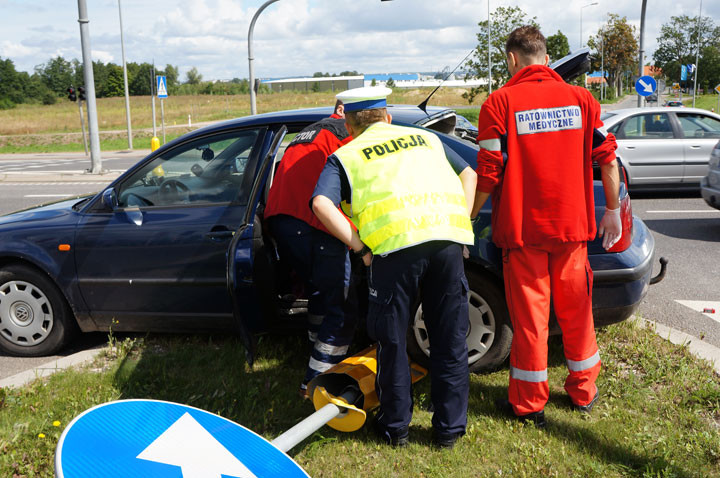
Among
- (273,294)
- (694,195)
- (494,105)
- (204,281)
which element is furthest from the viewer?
(694,195)

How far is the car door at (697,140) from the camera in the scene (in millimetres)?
10656

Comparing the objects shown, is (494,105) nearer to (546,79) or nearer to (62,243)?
(546,79)

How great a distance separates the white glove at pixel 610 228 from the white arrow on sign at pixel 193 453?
248 centimetres

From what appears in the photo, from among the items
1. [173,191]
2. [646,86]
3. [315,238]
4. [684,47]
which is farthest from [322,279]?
[684,47]

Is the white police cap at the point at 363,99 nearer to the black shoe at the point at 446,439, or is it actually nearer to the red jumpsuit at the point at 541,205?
the red jumpsuit at the point at 541,205

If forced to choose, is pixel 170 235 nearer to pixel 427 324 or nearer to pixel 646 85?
pixel 427 324

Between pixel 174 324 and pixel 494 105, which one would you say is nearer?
pixel 494 105

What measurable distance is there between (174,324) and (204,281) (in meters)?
0.45

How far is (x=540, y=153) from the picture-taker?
129 inches

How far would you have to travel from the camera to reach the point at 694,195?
11.2 meters

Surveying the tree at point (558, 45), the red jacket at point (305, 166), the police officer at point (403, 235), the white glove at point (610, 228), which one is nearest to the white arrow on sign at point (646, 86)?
the white glove at point (610, 228)

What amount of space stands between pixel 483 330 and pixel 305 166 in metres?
1.41

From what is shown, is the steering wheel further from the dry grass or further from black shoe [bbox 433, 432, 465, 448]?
the dry grass

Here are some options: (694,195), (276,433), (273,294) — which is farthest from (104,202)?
(694,195)
